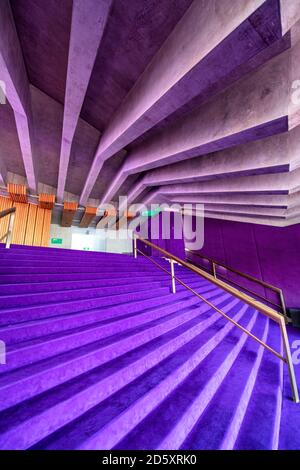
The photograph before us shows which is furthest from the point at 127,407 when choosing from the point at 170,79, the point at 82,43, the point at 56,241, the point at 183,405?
the point at 56,241

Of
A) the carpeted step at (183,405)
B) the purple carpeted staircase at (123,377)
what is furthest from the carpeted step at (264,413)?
the carpeted step at (183,405)

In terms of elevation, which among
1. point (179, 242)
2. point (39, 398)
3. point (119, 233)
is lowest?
point (39, 398)

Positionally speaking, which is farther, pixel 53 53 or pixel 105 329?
pixel 53 53

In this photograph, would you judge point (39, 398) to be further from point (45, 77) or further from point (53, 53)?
point (45, 77)

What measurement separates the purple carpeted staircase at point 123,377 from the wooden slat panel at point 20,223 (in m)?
6.42

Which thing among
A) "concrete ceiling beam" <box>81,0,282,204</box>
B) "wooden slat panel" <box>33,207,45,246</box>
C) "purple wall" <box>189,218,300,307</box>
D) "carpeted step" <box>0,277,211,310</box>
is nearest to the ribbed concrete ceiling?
"concrete ceiling beam" <box>81,0,282,204</box>

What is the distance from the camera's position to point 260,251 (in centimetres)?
709

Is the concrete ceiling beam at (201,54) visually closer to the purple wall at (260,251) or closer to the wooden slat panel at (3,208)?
the purple wall at (260,251)

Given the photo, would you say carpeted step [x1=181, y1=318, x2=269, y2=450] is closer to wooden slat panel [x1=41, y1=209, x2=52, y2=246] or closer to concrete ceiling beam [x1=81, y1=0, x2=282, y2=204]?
concrete ceiling beam [x1=81, y1=0, x2=282, y2=204]

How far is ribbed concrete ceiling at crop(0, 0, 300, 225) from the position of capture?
1.98 metres

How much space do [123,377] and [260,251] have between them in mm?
6928

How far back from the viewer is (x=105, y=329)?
203cm
